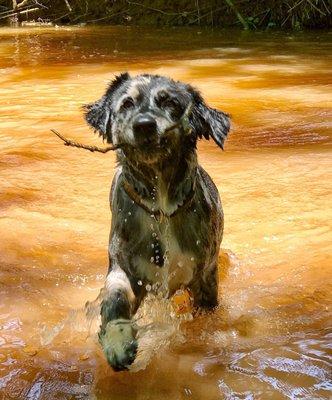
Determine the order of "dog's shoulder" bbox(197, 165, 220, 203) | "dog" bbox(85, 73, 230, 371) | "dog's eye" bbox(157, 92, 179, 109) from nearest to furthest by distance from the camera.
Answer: "dog" bbox(85, 73, 230, 371), "dog's eye" bbox(157, 92, 179, 109), "dog's shoulder" bbox(197, 165, 220, 203)

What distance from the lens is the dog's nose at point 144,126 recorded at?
3168mm

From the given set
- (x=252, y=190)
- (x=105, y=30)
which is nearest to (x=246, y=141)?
(x=252, y=190)

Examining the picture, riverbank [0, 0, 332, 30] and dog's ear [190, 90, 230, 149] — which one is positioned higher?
riverbank [0, 0, 332, 30]

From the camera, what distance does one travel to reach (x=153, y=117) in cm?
326

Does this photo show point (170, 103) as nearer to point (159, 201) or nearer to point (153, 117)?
point (153, 117)

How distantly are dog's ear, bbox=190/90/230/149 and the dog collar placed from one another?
35cm

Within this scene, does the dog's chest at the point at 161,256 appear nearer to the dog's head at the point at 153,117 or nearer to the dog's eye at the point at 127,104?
the dog's head at the point at 153,117

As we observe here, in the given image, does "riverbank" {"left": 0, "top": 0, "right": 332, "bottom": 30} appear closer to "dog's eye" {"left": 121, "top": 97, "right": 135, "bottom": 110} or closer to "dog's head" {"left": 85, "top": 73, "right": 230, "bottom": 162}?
"dog's head" {"left": 85, "top": 73, "right": 230, "bottom": 162}

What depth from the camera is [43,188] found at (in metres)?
5.88

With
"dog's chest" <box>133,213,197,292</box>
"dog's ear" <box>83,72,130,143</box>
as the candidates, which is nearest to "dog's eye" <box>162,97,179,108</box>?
"dog's ear" <box>83,72,130,143</box>

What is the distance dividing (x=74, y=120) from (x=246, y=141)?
2279mm

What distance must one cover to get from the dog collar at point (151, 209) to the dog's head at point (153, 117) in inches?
8.9

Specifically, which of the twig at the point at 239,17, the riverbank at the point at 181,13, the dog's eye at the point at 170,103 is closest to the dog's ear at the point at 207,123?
the dog's eye at the point at 170,103

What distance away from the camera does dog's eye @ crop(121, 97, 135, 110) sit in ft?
11.7
